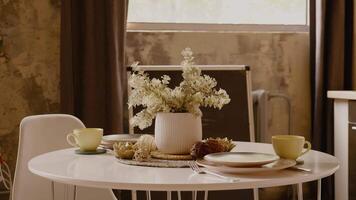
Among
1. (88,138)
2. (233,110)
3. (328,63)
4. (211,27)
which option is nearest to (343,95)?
(328,63)

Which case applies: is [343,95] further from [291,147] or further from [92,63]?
[291,147]

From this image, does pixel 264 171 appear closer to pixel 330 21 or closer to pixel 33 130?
pixel 33 130

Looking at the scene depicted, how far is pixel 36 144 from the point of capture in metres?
2.10

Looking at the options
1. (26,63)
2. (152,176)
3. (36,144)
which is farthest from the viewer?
(26,63)

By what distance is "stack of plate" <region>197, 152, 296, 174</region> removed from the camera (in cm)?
128

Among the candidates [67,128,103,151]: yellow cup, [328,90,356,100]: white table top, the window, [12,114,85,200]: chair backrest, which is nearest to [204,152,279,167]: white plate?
[67,128,103,151]: yellow cup

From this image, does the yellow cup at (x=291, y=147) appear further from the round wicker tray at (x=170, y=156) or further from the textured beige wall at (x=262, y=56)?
the textured beige wall at (x=262, y=56)

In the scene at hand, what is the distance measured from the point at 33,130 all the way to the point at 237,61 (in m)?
1.81

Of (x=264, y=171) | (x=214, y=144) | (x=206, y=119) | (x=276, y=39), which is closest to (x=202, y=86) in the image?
(x=214, y=144)

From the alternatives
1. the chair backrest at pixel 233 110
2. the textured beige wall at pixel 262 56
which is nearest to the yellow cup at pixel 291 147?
the chair backrest at pixel 233 110

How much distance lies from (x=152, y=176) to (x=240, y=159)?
244 millimetres

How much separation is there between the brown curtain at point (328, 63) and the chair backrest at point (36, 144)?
1.92 meters

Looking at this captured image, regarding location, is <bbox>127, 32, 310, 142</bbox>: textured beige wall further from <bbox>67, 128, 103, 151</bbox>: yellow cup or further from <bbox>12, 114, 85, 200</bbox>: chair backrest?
<bbox>67, 128, 103, 151</bbox>: yellow cup

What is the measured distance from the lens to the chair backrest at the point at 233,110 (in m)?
3.25
